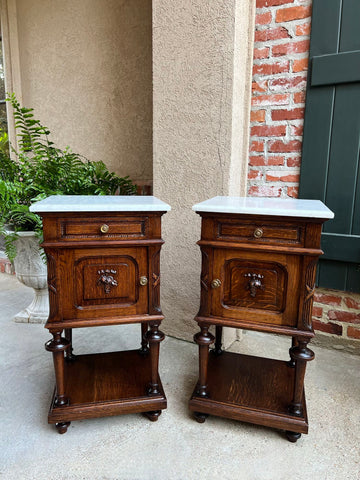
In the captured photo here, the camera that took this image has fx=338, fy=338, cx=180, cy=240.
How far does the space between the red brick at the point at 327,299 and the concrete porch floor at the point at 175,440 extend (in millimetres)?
361

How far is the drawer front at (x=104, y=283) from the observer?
1326 mm

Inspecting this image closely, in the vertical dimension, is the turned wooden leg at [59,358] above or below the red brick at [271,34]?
below

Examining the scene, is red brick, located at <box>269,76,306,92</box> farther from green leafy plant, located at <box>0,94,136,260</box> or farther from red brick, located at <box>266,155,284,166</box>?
green leafy plant, located at <box>0,94,136,260</box>

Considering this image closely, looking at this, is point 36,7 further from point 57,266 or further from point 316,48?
point 57,266

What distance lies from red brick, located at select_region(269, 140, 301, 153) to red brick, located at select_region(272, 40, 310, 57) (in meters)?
0.48

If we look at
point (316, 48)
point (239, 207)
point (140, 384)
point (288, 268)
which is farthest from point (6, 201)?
point (316, 48)

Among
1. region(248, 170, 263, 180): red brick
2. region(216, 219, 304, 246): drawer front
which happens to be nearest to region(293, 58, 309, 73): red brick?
region(248, 170, 263, 180): red brick

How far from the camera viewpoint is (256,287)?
53.1 inches

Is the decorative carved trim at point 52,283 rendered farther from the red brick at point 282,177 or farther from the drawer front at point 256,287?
the red brick at point 282,177

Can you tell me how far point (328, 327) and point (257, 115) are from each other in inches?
53.0

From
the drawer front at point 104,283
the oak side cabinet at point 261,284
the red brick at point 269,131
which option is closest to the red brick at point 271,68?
the red brick at point 269,131

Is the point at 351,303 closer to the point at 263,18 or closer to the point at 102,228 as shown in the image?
the point at 102,228

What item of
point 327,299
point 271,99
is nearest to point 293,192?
point 271,99

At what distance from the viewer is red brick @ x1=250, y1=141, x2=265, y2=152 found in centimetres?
206
